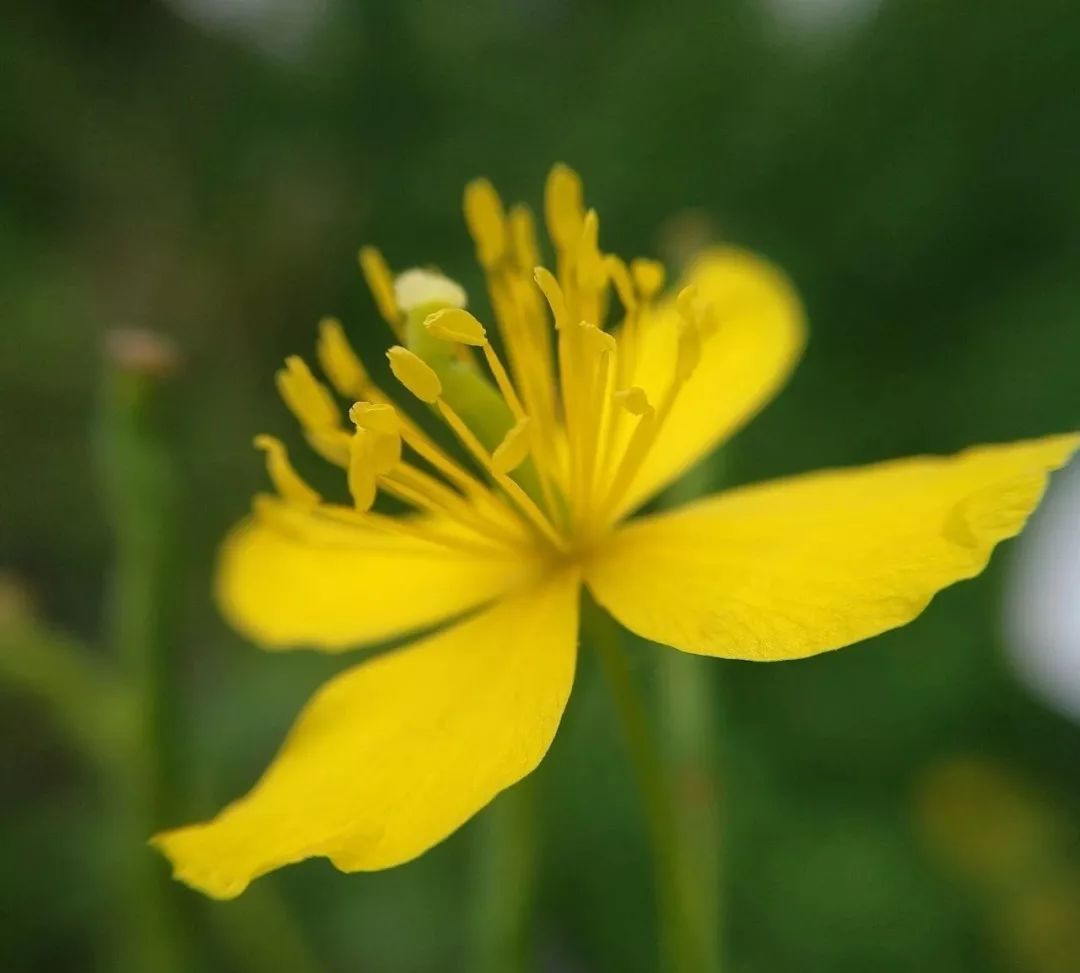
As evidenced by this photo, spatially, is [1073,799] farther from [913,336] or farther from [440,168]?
[440,168]

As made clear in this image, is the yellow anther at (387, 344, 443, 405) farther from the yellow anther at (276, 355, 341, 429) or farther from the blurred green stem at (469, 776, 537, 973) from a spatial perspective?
the blurred green stem at (469, 776, 537, 973)

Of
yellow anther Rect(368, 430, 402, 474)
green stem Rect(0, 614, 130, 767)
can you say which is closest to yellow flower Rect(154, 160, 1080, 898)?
yellow anther Rect(368, 430, 402, 474)

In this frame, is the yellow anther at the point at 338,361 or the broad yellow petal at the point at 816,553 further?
the yellow anther at the point at 338,361

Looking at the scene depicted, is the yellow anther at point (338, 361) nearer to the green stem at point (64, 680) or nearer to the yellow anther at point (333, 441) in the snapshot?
the yellow anther at point (333, 441)

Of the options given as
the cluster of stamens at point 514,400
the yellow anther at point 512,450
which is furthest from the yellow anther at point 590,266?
the yellow anther at point 512,450

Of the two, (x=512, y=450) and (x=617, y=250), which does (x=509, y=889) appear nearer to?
(x=512, y=450)

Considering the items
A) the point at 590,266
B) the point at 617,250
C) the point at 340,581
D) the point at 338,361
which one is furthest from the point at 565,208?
the point at 617,250
